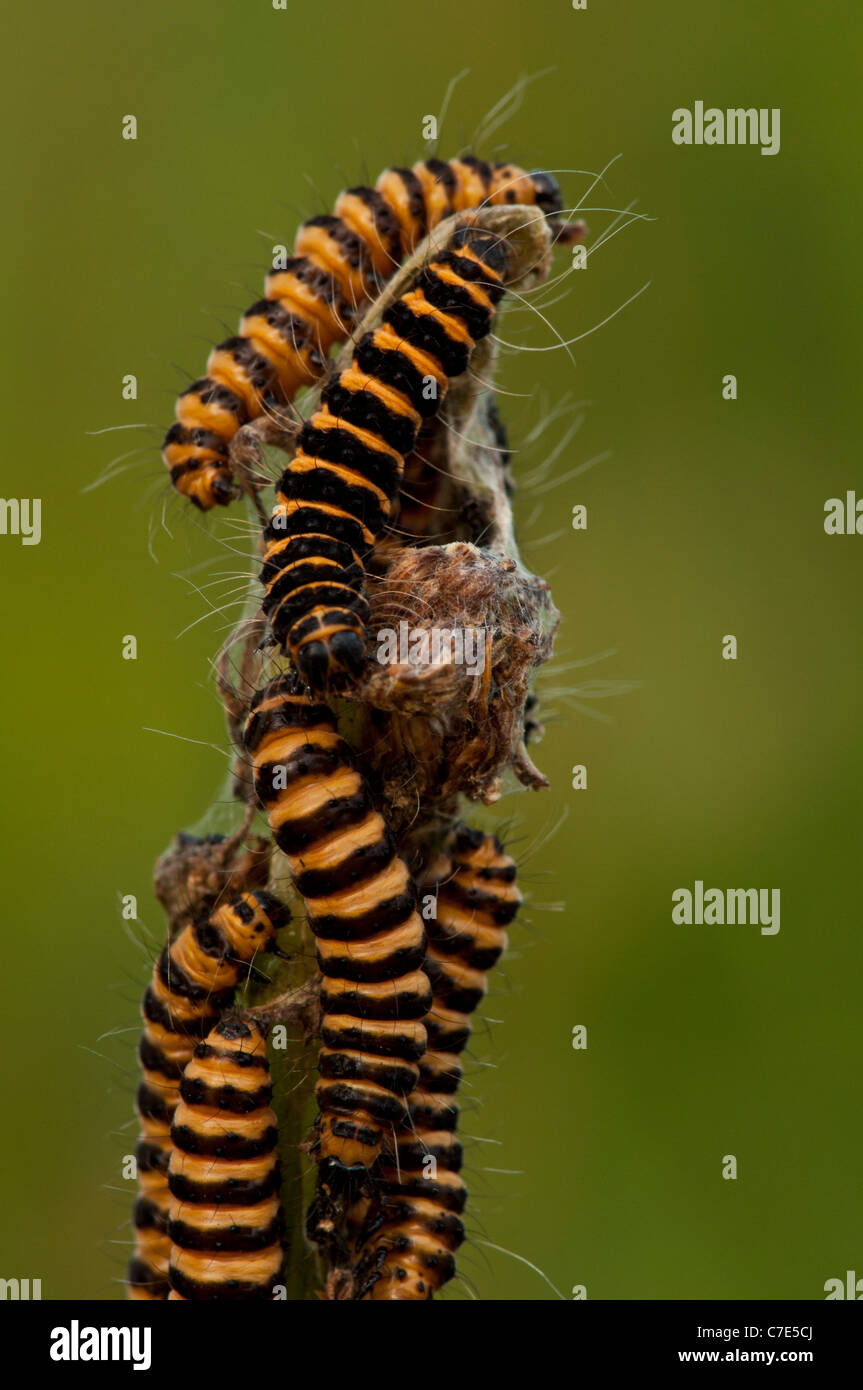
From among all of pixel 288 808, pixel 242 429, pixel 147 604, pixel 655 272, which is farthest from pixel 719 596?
pixel 288 808

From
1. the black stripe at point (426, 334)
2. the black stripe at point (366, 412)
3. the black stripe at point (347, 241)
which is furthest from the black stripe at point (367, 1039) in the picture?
the black stripe at point (347, 241)

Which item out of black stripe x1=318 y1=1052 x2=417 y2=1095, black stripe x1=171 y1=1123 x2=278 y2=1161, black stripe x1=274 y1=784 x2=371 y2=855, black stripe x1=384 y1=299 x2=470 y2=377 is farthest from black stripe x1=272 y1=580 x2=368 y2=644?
black stripe x1=171 y1=1123 x2=278 y2=1161

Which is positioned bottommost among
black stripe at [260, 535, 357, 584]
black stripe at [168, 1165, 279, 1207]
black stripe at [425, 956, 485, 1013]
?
black stripe at [168, 1165, 279, 1207]

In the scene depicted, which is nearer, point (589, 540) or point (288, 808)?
point (288, 808)

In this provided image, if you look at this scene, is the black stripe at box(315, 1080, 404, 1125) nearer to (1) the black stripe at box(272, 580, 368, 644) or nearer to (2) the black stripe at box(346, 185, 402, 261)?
(1) the black stripe at box(272, 580, 368, 644)

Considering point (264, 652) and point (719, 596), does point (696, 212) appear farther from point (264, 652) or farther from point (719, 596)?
point (264, 652)

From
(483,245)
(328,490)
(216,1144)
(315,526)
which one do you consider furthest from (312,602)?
(216,1144)

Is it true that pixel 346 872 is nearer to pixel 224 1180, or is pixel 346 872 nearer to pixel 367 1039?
pixel 367 1039
